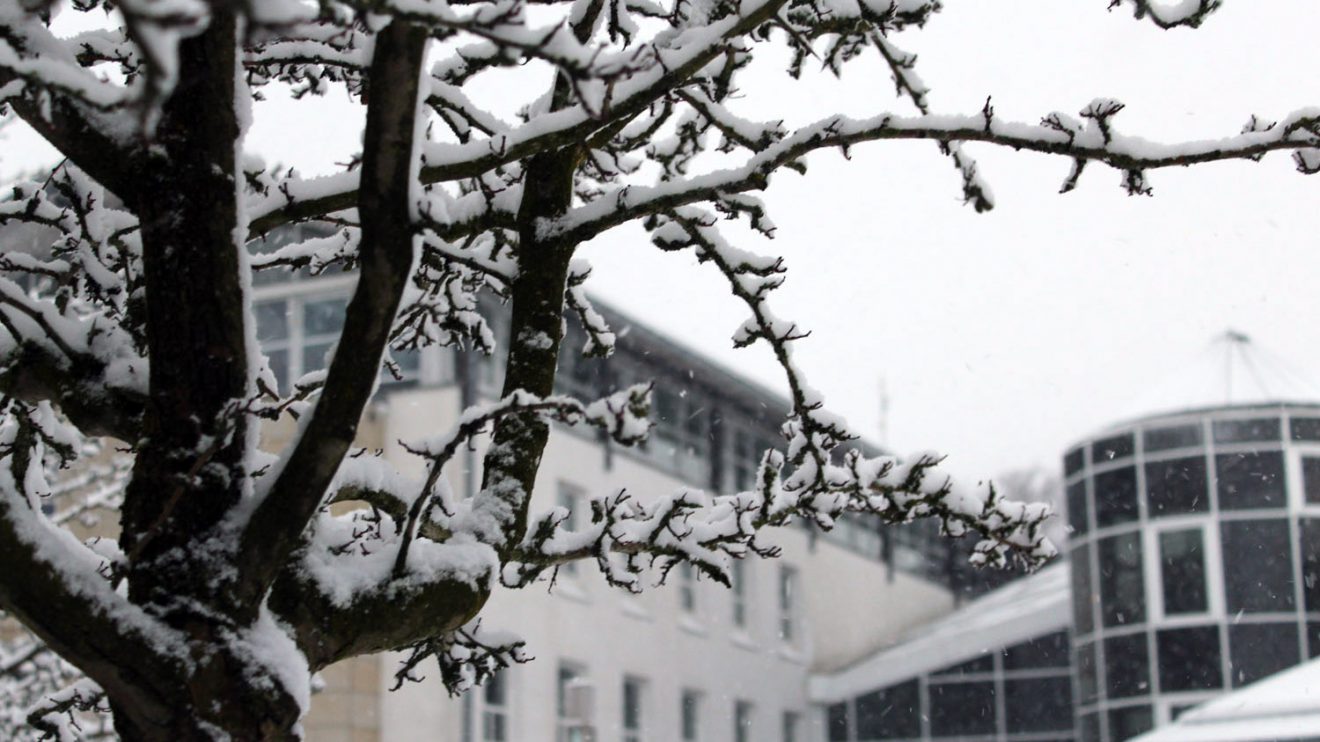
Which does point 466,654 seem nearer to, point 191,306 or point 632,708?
point 191,306

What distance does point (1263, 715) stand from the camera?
50.5 ft

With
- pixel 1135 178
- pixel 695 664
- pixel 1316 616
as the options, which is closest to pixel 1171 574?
pixel 1316 616

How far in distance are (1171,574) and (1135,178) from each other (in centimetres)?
2285

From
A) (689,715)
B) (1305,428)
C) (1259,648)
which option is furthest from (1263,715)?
(689,715)

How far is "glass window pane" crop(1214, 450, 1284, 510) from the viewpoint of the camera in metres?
25.0

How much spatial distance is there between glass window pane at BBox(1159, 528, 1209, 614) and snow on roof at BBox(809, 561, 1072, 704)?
5.18 metres

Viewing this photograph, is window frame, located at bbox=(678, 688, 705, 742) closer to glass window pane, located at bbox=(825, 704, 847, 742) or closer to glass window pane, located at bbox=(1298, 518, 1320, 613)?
glass window pane, located at bbox=(825, 704, 847, 742)

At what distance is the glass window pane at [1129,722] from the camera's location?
83.3 feet

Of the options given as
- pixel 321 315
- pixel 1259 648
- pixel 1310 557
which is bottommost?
pixel 1259 648

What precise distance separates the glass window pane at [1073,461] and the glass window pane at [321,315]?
12.3 meters

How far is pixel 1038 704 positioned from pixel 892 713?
117 inches

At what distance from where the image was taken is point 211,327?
11.5 feet

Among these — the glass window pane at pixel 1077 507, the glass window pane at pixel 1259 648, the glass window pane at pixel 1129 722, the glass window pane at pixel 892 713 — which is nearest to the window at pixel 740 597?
the glass window pane at pixel 892 713

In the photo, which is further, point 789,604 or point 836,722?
point 836,722
